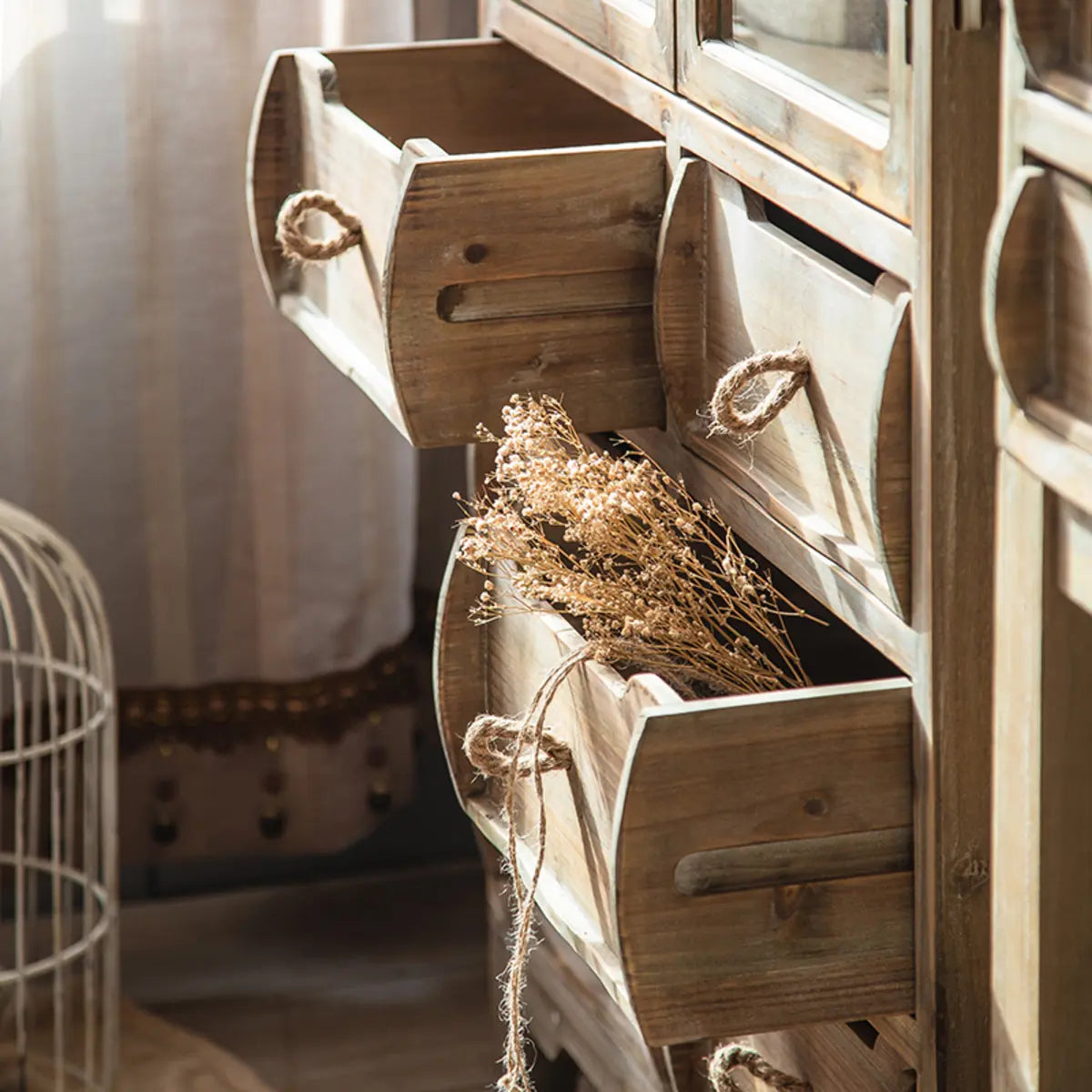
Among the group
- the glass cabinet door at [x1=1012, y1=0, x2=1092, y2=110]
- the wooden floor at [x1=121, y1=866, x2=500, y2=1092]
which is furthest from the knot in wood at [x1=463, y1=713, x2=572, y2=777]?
the wooden floor at [x1=121, y1=866, x2=500, y2=1092]

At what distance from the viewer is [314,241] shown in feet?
4.40

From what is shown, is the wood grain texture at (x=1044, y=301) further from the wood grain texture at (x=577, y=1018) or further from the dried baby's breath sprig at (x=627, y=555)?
the wood grain texture at (x=577, y=1018)

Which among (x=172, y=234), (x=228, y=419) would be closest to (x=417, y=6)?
(x=172, y=234)

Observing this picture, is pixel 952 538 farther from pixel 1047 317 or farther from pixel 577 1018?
pixel 577 1018

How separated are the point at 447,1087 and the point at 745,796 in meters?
1.27

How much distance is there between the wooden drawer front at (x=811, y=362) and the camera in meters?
0.97

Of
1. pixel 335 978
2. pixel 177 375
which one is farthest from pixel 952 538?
pixel 335 978

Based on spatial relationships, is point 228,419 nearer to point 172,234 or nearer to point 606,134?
point 172,234

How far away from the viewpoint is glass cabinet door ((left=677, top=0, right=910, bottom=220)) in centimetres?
95

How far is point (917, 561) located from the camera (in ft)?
3.19

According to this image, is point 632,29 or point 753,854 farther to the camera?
point 632,29

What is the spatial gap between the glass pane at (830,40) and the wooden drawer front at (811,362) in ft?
0.29

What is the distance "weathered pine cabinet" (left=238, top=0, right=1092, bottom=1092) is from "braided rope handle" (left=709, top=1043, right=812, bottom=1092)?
1.0 inches

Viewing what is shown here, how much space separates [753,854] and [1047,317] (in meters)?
0.32
